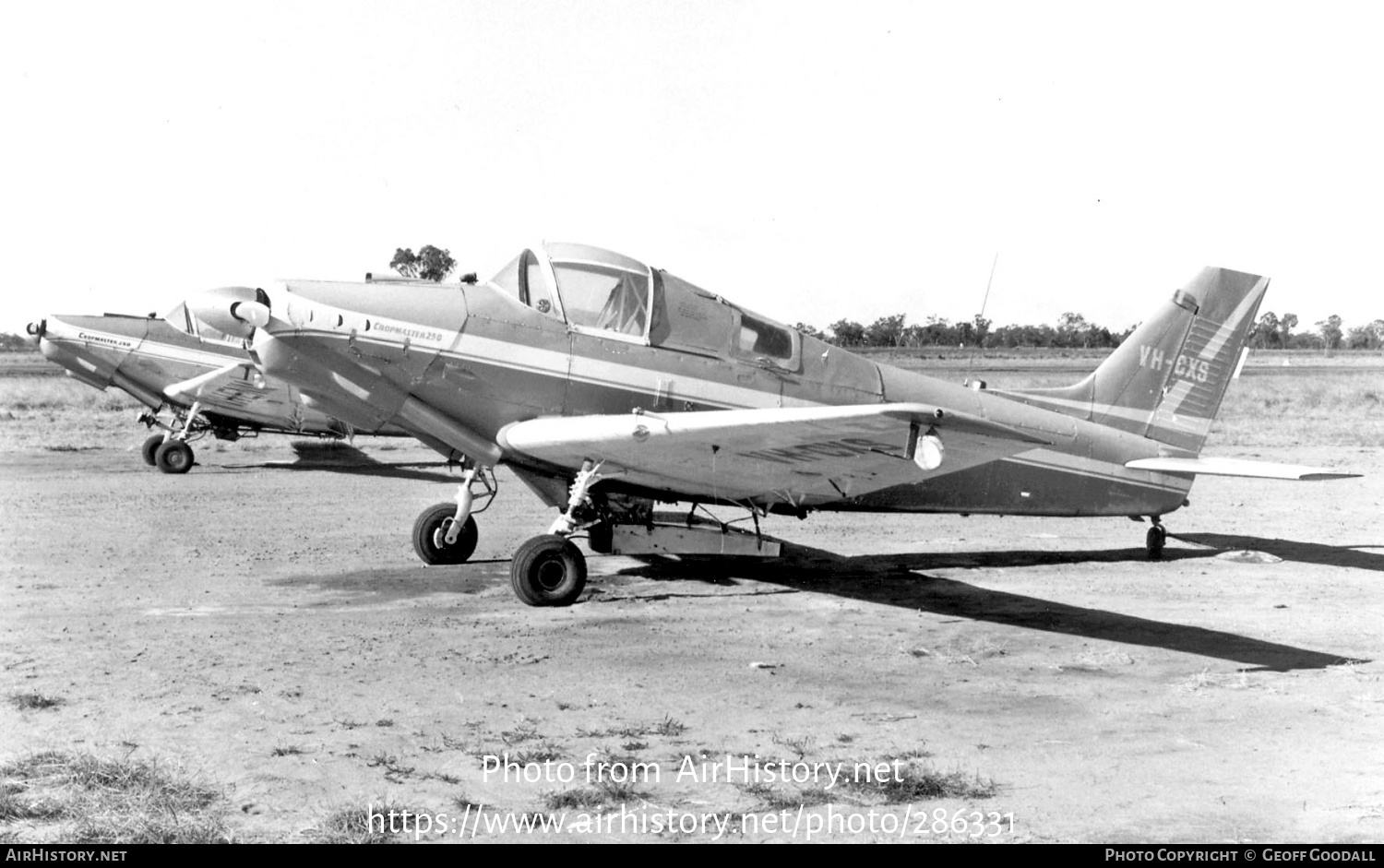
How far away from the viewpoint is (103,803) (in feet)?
13.1

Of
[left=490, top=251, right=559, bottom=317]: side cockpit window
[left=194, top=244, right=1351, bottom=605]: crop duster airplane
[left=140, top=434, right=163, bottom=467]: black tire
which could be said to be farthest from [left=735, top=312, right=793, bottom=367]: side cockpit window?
[left=140, top=434, right=163, bottom=467]: black tire

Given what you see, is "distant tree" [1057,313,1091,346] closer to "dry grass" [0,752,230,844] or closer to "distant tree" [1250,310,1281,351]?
"distant tree" [1250,310,1281,351]

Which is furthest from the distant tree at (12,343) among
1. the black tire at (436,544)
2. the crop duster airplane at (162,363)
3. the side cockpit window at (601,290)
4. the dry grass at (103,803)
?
the dry grass at (103,803)

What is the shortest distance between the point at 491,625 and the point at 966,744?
3.56 m

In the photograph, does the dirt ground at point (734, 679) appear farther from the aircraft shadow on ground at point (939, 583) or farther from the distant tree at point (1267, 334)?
the distant tree at point (1267, 334)

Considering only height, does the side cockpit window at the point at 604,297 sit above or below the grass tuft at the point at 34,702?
above

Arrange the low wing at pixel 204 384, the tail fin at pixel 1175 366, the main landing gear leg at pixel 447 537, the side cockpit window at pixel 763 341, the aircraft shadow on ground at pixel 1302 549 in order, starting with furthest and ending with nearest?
the low wing at pixel 204 384, the tail fin at pixel 1175 366, the aircraft shadow on ground at pixel 1302 549, the main landing gear leg at pixel 447 537, the side cockpit window at pixel 763 341

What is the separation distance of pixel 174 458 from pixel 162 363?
8.88 feet

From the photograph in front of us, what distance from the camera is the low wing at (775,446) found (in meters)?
6.39

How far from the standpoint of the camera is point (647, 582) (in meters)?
9.45

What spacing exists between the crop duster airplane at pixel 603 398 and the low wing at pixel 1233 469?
3cm

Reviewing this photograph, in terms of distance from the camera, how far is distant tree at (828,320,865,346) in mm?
63375
